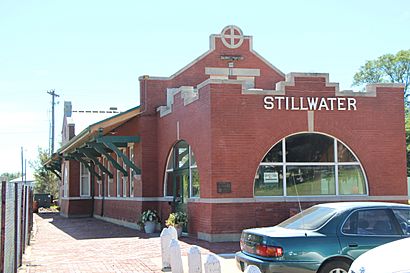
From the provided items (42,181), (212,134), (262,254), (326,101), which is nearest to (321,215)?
(262,254)

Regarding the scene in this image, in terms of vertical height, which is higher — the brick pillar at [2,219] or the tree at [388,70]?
the tree at [388,70]

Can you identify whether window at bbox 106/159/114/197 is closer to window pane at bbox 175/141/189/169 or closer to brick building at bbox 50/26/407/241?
window pane at bbox 175/141/189/169

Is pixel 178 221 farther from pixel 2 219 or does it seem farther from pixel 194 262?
pixel 2 219

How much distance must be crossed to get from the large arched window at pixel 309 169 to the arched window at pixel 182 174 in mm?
2504

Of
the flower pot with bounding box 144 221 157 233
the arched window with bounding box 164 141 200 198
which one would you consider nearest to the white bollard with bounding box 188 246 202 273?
the arched window with bounding box 164 141 200 198

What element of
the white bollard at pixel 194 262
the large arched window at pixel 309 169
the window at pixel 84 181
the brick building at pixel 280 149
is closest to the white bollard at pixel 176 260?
the white bollard at pixel 194 262

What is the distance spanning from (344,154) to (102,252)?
7.75 m

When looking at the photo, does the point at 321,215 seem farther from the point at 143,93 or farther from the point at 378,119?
the point at 143,93

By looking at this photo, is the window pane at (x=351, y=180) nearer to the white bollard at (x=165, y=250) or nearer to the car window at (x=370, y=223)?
the white bollard at (x=165, y=250)

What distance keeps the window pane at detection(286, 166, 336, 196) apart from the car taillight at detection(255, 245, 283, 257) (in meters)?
8.44

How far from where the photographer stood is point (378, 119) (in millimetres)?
18000

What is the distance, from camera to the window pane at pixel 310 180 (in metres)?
17.3

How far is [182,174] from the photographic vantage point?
65.5 feet

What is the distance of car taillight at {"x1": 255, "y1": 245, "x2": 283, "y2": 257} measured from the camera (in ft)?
28.3
